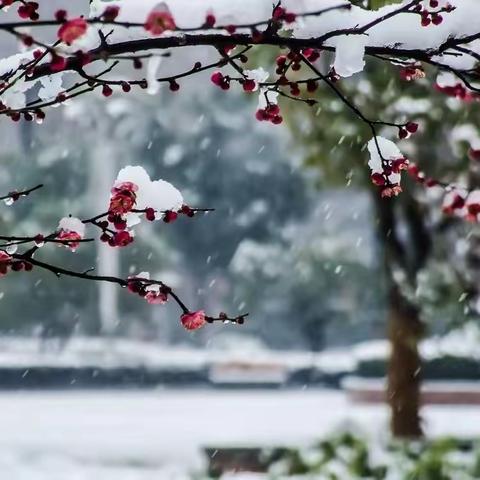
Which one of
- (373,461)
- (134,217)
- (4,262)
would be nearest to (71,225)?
(134,217)

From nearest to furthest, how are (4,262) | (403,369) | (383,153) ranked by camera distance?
(4,262)
(383,153)
(403,369)

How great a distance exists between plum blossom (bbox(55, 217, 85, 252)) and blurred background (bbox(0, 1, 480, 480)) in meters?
7.89

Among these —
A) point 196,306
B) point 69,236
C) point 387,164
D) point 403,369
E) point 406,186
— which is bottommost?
point 69,236

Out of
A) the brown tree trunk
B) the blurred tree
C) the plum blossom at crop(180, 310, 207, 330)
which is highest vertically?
the blurred tree

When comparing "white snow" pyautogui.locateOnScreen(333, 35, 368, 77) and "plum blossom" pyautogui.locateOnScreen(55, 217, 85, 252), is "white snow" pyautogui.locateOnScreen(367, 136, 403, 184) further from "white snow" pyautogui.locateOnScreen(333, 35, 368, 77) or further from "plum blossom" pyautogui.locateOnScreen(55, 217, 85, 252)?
"plum blossom" pyautogui.locateOnScreen(55, 217, 85, 252)

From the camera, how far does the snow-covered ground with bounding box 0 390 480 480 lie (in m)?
10.4

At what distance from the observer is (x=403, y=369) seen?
10445 millimetres

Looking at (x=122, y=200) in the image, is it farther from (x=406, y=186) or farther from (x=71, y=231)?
(x=406, y=186)

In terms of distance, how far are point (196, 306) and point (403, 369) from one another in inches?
735

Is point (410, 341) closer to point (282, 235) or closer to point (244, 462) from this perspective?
point (244, 462)

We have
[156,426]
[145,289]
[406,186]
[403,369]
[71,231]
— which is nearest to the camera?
[145,289]

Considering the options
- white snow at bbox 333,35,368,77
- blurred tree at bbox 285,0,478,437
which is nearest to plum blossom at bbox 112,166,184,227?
white snow at bbox 333,35,368,77

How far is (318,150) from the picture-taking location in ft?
33.0

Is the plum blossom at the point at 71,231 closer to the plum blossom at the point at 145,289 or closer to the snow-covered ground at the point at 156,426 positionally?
the plum blossom at the point at 145,289
